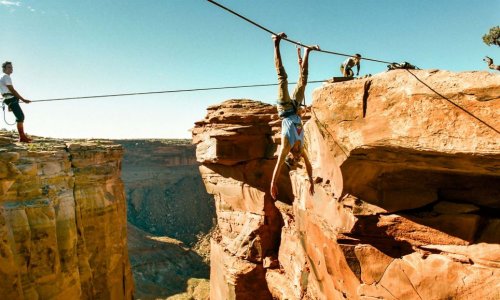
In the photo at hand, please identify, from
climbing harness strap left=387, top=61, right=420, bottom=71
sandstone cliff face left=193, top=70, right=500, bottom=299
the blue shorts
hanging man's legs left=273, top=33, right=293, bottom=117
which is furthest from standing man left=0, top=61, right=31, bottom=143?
climbing harness strap left=387, top=61, right=420, bottom=71

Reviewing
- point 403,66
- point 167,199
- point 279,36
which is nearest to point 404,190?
point 403,66

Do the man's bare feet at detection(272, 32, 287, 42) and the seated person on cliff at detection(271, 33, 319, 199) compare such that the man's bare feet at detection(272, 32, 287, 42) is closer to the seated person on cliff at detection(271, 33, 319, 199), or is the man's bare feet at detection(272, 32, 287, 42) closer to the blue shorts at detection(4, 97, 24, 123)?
the seated person on cliff at detection(271, 33, 319, 199)

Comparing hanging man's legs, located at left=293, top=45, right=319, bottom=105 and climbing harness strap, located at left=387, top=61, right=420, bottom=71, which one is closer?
climbing harness strap, located at left=387, top=61, right=420, bottom=71

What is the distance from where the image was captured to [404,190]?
6543mm

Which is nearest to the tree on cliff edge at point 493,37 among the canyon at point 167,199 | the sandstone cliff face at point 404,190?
the sandstone cliff face at point 404,190

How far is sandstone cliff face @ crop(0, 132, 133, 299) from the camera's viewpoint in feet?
49.4

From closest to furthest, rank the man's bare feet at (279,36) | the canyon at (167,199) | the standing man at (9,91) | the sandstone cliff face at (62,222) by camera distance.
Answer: the man's bare feet at (279,36) → the standing man at (9,91) → the sandstone cliff face at (62,222) → the canyon at (167,199)

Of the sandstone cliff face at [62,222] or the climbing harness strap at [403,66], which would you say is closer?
the climbing harness strap at [403,66]

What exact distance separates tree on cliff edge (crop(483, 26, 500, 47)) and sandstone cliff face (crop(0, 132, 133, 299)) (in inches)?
887

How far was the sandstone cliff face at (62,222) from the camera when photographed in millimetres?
15070

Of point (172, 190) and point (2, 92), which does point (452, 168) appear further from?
point (172, 190)

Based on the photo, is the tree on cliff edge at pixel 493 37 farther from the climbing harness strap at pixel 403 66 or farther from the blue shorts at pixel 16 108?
the blue shorts at pixel 16 108

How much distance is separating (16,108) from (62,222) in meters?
10.6

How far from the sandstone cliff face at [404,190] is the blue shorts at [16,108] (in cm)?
761
